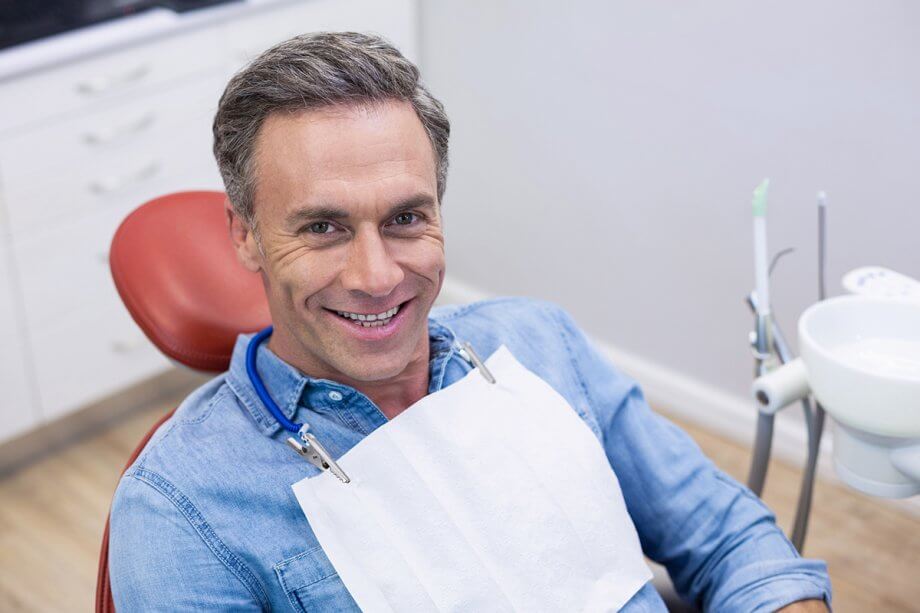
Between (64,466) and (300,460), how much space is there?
1.43m

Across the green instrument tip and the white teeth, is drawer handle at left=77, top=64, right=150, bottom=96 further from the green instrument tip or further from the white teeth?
the green instrument tip

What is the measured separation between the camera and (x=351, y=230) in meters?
1.16

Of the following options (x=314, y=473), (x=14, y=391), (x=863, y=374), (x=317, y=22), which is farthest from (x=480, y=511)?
(x=317, y=22)

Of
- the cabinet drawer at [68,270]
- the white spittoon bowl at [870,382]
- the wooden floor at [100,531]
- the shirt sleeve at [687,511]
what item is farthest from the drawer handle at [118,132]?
the white spittoon bowl at [870,382]

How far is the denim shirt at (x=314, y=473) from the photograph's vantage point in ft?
3.59

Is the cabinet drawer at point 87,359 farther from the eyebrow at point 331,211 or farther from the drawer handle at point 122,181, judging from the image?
the eyebrow at point 331,211

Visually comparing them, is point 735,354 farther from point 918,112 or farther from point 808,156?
point 918,112

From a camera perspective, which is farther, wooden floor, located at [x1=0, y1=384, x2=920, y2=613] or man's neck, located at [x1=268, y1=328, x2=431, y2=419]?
wooden floor, located at [x1=0, y1=384, x2=920, y2=613]

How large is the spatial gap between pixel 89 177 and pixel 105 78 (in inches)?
7.5

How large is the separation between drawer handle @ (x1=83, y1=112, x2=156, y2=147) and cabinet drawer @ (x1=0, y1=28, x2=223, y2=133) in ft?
0.17

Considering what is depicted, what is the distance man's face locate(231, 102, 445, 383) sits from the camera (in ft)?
3.71

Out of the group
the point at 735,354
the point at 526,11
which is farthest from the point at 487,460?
the point at 526,11

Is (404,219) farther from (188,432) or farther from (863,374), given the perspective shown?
(863,374)

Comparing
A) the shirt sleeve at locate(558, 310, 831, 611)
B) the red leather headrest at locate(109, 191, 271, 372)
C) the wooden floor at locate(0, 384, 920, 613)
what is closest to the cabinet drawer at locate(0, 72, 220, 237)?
the wooden floor at locate(0, 384, 920, 613)
